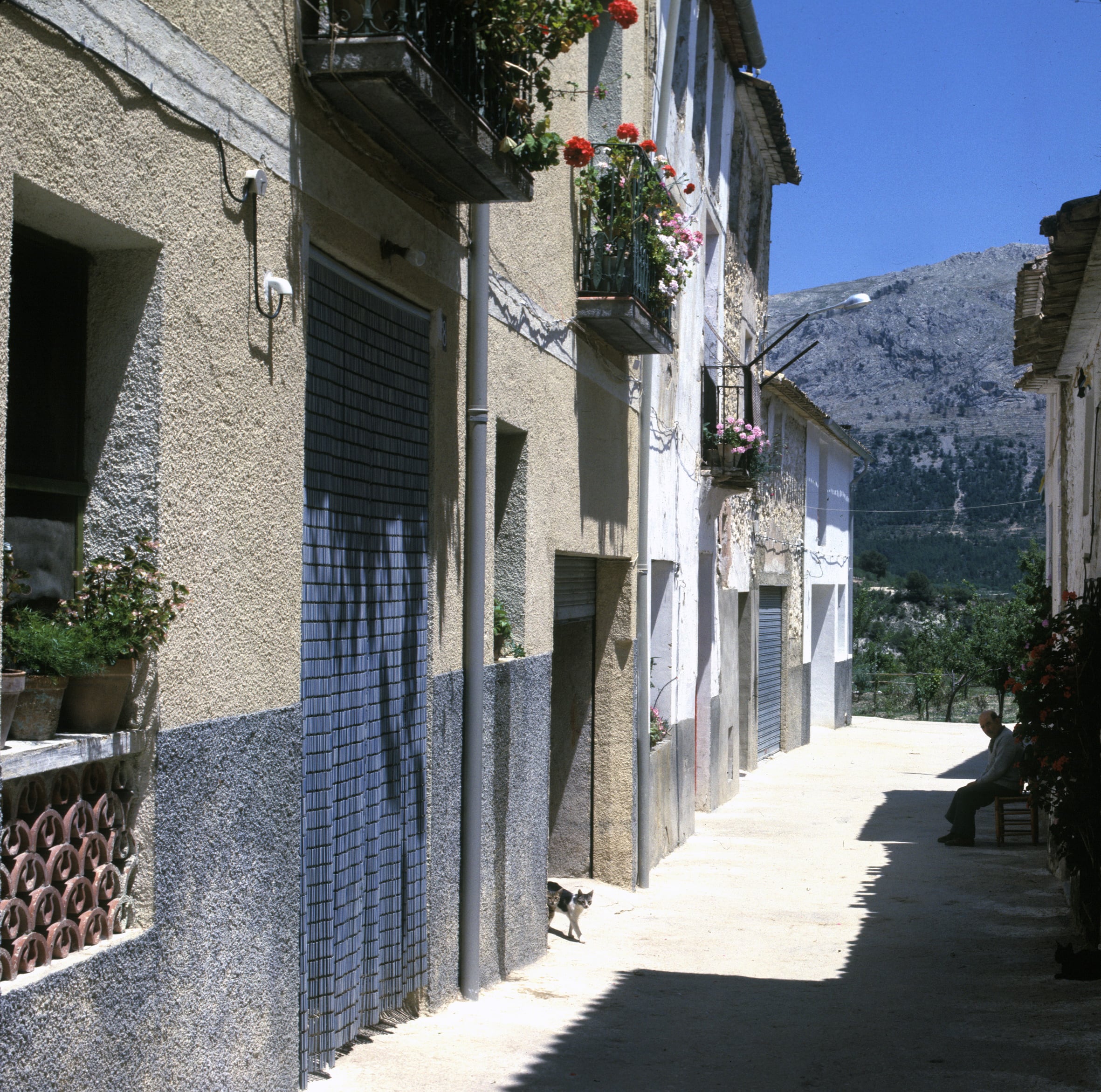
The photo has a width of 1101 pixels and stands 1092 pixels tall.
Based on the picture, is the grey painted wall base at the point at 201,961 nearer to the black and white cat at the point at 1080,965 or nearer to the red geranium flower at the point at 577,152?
the red geranium flower at the point at 577,152

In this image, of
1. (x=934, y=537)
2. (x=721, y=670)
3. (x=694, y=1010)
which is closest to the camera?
(x=694, y=1010)

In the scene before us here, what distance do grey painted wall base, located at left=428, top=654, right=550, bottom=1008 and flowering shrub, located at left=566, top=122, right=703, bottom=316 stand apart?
3146 mm

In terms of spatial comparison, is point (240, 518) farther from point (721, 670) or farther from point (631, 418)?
point (721, 670)

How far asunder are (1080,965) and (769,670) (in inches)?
621

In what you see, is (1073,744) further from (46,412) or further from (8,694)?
(8,694)

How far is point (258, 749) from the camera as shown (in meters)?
5.06

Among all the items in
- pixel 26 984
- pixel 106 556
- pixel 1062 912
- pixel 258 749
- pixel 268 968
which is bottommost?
pixel 1062 912

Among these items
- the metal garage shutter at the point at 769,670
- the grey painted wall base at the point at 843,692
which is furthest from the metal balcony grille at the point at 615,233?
the grey painted wall base at the point at 843,692

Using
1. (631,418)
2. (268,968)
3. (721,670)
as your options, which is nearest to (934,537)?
(721,670)

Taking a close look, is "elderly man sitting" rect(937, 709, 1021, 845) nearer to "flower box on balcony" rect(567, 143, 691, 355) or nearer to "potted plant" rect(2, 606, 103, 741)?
"flower box on balcony" rect(567, 143, 691, 355)

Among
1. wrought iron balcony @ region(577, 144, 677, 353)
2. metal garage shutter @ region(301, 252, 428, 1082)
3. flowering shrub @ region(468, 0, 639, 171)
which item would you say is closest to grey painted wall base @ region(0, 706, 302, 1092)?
metal garage shutter @ region(301, 252, 428, 1082)

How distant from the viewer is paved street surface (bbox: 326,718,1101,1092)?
646 centimetres

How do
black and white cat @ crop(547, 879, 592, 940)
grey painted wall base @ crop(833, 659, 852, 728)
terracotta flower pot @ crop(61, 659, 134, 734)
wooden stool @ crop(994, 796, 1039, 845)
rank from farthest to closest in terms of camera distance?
grey painted wall base @ crop(833, 659, 852, 728) < wooden stool @ crop(994, 796, 1039, 845) < black and white cat @ crop(547, 879, 592, 940) < terracotta flower pot @ crop(61, 659, 134, 734)

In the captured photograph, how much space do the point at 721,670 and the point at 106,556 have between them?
14.4 m
